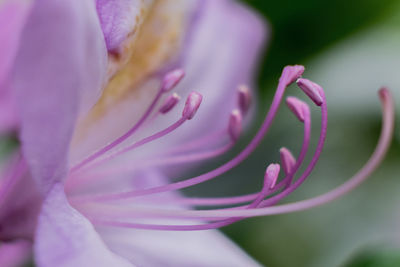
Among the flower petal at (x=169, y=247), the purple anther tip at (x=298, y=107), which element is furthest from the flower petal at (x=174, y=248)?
the purple anther tip at (x=298, y=107)

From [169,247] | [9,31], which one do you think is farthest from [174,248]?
[9,31]

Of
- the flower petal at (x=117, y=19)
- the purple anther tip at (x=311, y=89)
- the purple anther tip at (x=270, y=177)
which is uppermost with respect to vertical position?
the flower petal at (x=117, y=19)

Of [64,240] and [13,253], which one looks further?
[13,253]

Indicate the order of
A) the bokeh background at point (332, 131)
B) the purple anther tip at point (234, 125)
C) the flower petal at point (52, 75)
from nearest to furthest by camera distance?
the flower petal at point (52, 75)
the purple anther tip at point (234, 125)
the bokeh background at point (332, 131)

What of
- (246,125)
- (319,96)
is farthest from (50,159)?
(246,125)

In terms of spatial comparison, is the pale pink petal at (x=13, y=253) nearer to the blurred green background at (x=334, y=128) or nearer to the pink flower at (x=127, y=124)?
the pink flower at (x=127, y=124)

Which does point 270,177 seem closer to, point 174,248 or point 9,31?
point 174,248

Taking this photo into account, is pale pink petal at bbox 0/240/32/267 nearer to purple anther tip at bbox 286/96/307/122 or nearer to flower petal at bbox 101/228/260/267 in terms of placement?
flower petal at bbox 101/228/260/267
